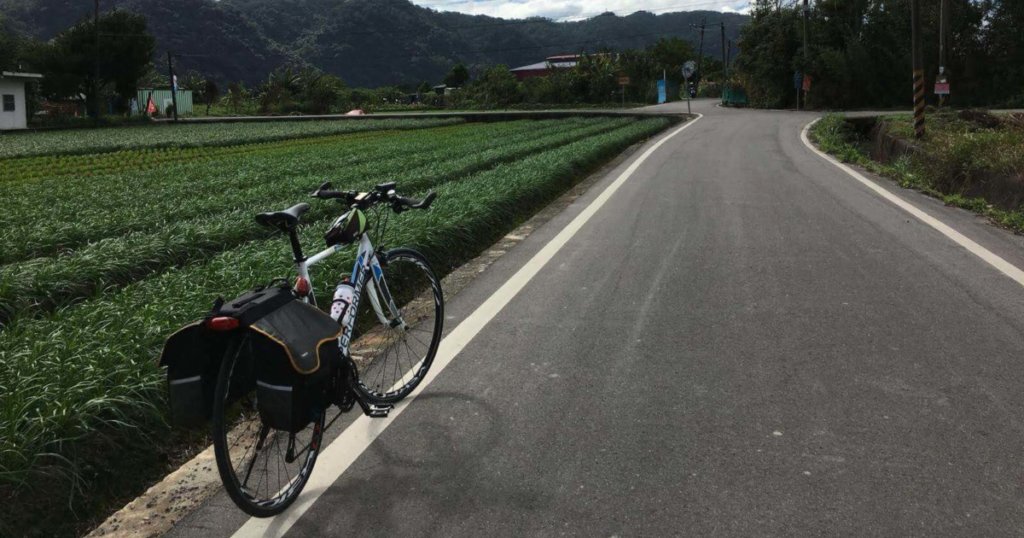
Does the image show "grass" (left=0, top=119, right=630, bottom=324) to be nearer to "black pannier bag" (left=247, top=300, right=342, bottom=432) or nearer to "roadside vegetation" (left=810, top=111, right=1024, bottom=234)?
"black pannier bag" (left=247, top=300, right=342, bottom=432)

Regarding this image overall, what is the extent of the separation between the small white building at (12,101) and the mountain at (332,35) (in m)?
58.4

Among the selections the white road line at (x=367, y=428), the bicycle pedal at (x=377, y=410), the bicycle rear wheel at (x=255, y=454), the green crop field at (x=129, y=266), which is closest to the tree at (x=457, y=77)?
the green crop field at (x=129, y=266)

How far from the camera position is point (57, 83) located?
56.5m

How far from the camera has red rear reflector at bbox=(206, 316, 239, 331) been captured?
9.27 ft

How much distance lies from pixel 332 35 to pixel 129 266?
134424 mm

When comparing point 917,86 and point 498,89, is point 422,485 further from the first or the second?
point 498,89

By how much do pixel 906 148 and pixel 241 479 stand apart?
664 inches

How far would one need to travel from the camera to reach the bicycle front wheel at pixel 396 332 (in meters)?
4.39

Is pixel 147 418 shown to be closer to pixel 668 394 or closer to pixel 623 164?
pixel 668 394

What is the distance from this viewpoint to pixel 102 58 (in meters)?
58.5

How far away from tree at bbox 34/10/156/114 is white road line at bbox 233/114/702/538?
53537 millimetres

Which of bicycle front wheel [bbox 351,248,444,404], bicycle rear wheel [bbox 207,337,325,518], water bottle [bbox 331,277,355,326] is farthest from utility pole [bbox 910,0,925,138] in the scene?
bicycle rear wheel [bbox 207,337,325,518]

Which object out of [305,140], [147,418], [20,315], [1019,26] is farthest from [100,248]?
[1019,26]

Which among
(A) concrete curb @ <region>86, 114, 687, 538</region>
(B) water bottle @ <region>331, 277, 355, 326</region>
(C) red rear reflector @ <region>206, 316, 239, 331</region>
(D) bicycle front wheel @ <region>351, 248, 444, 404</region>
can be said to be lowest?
(A) concrete curb @ <region>86, 114, 687, 538</region>
